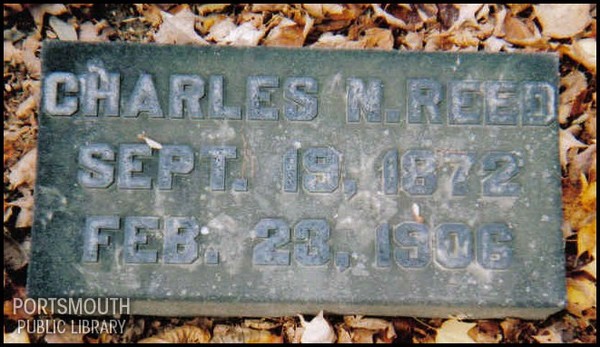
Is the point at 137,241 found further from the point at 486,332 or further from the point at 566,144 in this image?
the point at 566,144

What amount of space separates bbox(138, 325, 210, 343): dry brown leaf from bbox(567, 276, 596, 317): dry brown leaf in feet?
5.31

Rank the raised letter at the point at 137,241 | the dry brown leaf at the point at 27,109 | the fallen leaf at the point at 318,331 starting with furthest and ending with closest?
the dry brown leaf at the point at 27,109 < the fallen leaf at the point at 318,331 < the raised letter at the point at 137,241

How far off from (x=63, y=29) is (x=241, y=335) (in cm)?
168

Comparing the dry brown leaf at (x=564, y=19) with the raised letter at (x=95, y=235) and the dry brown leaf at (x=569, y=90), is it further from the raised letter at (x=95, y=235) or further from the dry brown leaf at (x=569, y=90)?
the raised letter at (x=95, y=235)

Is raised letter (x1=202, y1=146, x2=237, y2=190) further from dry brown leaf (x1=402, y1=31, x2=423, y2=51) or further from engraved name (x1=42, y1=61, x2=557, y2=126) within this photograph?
dry brown leaf (x1=402, y1=31, x2=423, y2=51)

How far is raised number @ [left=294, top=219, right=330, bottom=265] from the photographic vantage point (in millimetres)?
2061

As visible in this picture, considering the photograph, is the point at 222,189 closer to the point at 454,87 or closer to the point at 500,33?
the point at 454,87

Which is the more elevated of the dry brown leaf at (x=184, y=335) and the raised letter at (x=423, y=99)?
the raised letter at (x=423, y=99)

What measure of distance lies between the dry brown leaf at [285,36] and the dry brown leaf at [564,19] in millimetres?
1173

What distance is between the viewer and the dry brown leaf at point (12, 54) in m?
2.41

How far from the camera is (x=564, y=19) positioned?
7.85 feet

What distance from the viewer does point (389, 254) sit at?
2.06 m

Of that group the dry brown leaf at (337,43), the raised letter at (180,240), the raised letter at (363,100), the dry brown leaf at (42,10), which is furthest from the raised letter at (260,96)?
the dry brown leaf at (42,10)

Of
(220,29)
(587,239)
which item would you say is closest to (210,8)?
(220,29)
